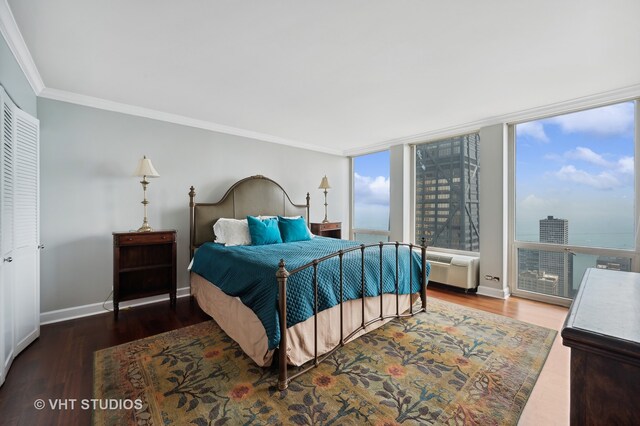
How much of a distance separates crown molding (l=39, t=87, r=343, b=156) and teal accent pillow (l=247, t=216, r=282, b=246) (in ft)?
4.93

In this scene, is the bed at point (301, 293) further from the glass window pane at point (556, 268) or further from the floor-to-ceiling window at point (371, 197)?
the floor-to-ceiling window at point (371, 197)

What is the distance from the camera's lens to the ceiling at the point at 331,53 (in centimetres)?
178

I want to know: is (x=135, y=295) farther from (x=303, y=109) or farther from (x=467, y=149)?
(x=467, y=149)

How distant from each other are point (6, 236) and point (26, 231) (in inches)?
16.3

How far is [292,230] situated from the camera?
12.9ft

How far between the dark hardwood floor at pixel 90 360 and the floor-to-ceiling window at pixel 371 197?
85.5 inches

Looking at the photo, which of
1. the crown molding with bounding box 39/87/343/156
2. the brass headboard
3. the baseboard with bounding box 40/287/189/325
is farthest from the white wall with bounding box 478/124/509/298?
the baseboard with bounding box 40/287/189/325

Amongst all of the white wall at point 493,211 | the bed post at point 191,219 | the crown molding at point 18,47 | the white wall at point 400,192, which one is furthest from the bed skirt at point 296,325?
the crown molding at point 18,47

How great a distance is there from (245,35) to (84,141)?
7.90 ft

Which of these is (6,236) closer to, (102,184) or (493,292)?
(102,184)

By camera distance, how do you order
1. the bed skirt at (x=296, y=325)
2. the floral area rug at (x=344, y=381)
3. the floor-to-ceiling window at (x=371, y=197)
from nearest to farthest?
the floral area rug at (x=344, y=381)
the bed skirt at (x=296, y=325)
the floor-to-ceiling window at (x=371, y=197)

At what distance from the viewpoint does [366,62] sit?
238 centimetres

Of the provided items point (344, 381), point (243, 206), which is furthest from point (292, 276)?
point (243, 206)

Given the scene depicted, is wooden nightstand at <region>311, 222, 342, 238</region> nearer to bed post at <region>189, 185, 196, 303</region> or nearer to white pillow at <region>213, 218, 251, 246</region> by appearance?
white pillow at <region>213, 218, 251, 246</region>
